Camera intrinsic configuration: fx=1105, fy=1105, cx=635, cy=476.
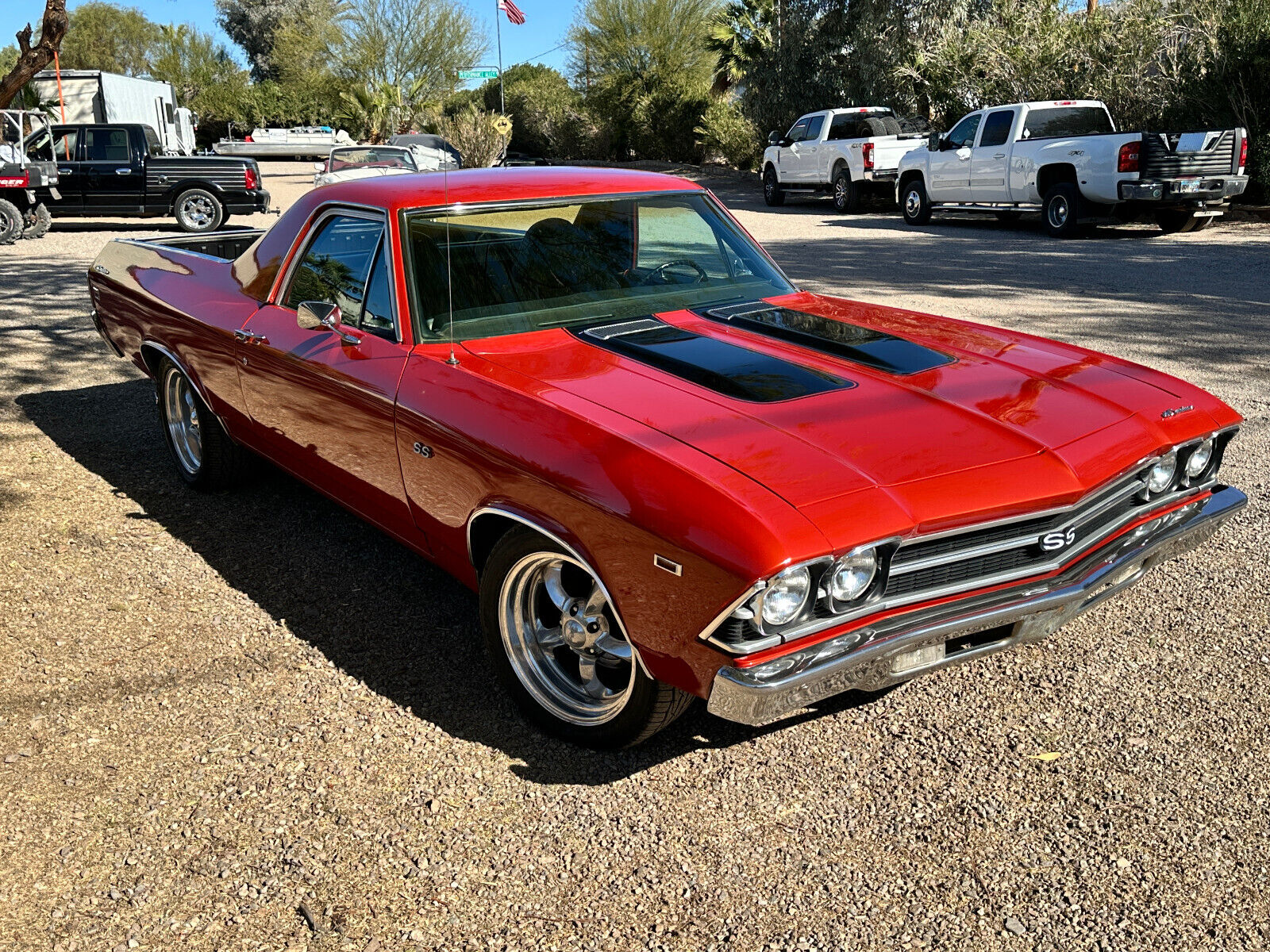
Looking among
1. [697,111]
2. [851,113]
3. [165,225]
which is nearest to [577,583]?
[165,225]

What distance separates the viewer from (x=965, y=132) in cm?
1728

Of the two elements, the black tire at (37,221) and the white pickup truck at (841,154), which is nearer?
the black tire at (37,221)

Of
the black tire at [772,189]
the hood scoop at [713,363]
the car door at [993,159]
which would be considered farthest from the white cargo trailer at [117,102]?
the hood scoop at [713,363]

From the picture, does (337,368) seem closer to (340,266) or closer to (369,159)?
(340,266)

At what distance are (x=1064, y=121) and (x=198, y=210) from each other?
13579 millimetres

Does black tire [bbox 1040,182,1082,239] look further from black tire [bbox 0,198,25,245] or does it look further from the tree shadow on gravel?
black tire [bbox 0,198,25,245]

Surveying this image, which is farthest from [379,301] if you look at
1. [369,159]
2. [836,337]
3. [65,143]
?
A: [369,159]

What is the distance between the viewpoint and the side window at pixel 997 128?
16406mm

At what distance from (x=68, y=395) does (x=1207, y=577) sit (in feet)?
22.6

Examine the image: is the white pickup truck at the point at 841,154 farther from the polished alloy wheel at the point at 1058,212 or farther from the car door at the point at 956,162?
the polished alloy wheel at the point at 1058,212

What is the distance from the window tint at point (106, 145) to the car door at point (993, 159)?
1335cm

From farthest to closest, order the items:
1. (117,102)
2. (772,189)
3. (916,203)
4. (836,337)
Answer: (117,102) < (772,189) < (916,203) < (836,337)

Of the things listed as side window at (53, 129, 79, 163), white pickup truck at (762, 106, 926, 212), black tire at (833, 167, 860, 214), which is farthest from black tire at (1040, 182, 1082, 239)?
side window at (53, 129, 79, 163)

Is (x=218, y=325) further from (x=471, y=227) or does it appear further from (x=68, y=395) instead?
(x=68, y=395)
